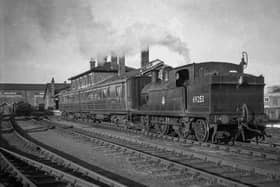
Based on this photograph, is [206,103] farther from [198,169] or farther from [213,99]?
[198,169]

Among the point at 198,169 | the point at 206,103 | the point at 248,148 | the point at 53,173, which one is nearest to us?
the point at 198,169

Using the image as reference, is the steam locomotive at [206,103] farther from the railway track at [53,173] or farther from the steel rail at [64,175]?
the steel rail at [64,175]

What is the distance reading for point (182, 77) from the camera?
1241 centimetres

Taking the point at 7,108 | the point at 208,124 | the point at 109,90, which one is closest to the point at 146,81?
the point at 109,90

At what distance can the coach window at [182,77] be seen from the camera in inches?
483

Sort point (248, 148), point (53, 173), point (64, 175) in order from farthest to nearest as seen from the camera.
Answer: point (248, 148) → point (53, 173) → point (64, 175)

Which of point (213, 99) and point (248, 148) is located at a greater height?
point (213, 99)

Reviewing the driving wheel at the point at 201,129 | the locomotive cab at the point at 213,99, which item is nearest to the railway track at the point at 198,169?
the driving wheel at the point at 201,129

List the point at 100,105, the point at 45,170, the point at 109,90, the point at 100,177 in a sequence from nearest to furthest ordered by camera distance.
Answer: the point at 100,177, the point at 45,170, the point at 109,90, the point at 100,105

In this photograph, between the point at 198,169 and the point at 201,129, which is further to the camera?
the point at 201,129

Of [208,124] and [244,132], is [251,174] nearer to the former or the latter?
[208,124]

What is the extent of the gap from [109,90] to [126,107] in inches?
144

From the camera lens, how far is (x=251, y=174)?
677 cm

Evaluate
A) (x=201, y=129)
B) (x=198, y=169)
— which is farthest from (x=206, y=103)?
(x=198, y=169)
